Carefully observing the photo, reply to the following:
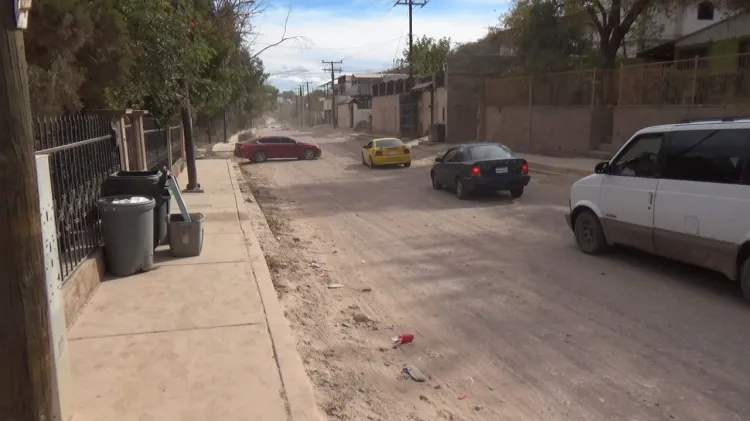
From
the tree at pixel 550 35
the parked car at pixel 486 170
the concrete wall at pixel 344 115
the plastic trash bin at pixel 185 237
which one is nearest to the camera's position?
the plastic trash bin at pixel 185 237

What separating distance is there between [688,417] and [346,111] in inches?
3442

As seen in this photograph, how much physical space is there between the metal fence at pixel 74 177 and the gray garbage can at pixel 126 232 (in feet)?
0.76

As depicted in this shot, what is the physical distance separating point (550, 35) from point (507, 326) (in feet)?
83.5

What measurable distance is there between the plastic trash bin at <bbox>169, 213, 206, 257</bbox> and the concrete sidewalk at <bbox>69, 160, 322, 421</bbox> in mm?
305

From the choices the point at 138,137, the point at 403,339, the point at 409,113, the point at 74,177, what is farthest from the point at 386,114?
the point at 403,339

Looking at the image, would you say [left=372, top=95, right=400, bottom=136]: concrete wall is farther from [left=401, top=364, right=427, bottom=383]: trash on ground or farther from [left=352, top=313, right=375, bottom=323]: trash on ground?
[left=401, top=364, right=427, bottom=383]: trash on ground

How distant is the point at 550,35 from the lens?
28.4m

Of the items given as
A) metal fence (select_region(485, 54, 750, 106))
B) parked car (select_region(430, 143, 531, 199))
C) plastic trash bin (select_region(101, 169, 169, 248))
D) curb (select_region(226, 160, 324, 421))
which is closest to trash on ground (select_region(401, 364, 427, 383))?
curb (select_region(226, 160, 324, 421))

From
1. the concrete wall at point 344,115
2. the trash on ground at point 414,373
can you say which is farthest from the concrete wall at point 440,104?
the concrete wall at point 344,115

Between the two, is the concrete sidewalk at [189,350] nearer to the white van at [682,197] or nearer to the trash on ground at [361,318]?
the trash on ground at [361,318]

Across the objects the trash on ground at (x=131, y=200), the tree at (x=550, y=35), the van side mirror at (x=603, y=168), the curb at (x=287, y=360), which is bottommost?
the curb at (x=287, y=360)

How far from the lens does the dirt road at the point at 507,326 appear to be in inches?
171

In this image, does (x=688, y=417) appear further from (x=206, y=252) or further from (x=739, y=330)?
(x=206, y=252)

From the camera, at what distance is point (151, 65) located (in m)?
11.7
